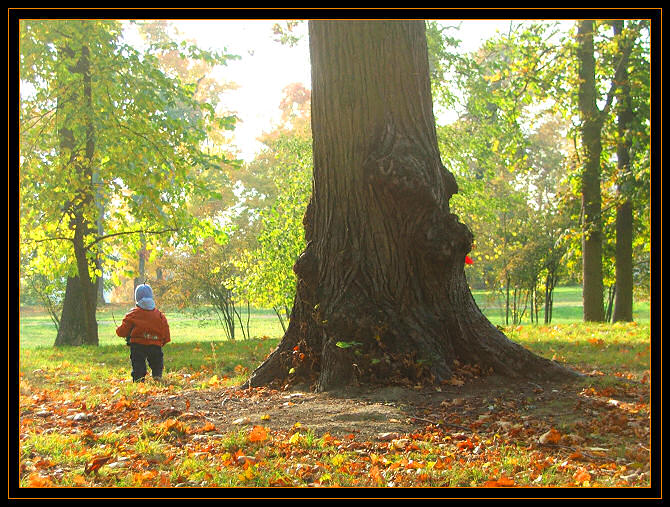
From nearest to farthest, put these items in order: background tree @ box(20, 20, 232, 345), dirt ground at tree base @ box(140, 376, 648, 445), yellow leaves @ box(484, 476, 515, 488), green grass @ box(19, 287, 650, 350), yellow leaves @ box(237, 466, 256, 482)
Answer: yellow leaves @ box(484, 476, 515, 488) < yellow leaves @ box(237, 466, 256, 482) < dirt ground at tree base @ box(140, 376, 648, 445) < background tree @ box(20, 20, 232, 345) < green grass @ box(19, 287, 650, 350)

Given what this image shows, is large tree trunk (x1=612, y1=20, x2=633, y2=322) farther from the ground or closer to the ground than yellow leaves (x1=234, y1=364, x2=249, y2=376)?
farther from the ground

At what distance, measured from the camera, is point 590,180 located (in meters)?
14.5

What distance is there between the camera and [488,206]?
15.8m

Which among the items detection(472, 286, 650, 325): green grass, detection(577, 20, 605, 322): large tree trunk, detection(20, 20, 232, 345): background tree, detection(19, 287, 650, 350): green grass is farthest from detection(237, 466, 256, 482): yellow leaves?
detection(472, 286, 650, 325): green grass

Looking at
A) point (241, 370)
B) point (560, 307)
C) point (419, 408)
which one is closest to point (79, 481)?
point (419, 408)

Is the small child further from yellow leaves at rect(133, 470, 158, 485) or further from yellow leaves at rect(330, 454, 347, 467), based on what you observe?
yellow leaves at rect(330, 454, 347, 467)

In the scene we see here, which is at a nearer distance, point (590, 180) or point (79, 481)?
point (79, 481)

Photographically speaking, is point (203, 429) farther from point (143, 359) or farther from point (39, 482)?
point (143, 359)

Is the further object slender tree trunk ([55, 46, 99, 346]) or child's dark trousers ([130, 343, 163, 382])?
slender tree trunk ([55, 46, 99, 346])

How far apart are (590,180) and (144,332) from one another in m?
10.6

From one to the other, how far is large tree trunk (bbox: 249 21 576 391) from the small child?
2367 millimetres

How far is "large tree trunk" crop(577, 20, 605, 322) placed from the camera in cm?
1427
